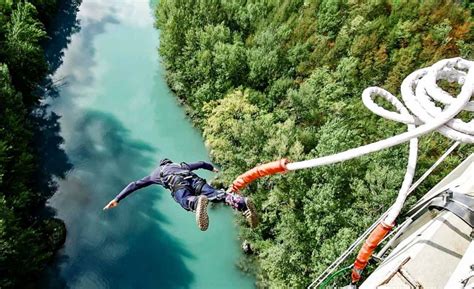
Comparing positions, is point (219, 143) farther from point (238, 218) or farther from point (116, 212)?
point (116, 212)

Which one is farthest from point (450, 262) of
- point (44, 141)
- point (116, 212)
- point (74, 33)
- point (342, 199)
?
point (74, 33)

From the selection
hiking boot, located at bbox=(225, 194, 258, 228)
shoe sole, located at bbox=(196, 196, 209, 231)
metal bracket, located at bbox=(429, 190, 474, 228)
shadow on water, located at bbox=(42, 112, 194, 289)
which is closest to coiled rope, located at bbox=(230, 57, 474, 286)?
hiking boot, located at bbox=(225, 194, 258, 228)

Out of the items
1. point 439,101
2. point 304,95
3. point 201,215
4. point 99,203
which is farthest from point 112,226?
point 439,101

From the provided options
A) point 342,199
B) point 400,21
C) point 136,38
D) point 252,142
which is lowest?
point 342,199

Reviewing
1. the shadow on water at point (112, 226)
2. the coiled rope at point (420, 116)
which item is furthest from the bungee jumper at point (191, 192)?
the shadow on water at point (112, 226)

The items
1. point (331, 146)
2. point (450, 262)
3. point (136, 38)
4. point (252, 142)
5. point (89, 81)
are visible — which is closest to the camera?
point (450, 262)

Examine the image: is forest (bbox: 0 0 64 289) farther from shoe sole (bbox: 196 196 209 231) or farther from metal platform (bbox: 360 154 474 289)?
metal platform (bbox: 360 154 474 289)
